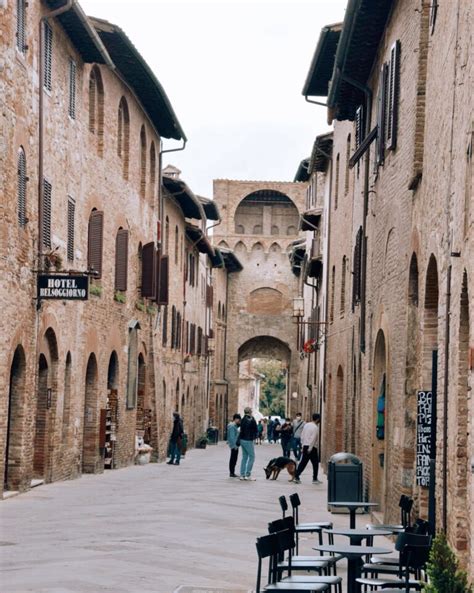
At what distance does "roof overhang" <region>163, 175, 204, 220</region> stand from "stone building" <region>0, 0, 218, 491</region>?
111 mm

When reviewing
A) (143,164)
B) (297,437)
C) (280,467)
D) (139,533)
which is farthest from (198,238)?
(139,533)

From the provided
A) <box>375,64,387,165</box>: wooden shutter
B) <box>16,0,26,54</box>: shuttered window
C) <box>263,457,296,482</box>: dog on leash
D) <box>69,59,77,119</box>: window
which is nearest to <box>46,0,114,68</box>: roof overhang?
<box>69,59,77,119</box>: window

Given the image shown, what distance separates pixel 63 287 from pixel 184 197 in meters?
19.2

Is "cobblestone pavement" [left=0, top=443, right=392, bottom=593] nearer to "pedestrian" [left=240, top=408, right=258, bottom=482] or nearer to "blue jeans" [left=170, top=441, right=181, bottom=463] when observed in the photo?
"pedestrian" [left=240, top=408, right=258, bottom=482]

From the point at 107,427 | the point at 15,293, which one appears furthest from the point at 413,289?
the point at 107,427

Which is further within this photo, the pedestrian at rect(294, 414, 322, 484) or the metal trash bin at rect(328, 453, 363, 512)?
the pedestrian at rect(294, 414, 322, 484)

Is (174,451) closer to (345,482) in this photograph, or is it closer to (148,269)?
(148,269)

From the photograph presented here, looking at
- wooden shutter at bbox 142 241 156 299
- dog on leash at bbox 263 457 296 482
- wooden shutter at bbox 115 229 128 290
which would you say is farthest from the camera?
wooden shutter at bbox 142 241 156 299

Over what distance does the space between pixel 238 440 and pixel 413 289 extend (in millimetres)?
11063

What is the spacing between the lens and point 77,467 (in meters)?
23.5

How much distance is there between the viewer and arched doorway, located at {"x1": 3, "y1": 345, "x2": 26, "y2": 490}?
18.5m

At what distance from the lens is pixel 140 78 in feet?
88.4

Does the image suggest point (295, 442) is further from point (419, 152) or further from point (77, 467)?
point (419, 152)

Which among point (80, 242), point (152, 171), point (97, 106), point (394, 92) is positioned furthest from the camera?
point (152, 171)
